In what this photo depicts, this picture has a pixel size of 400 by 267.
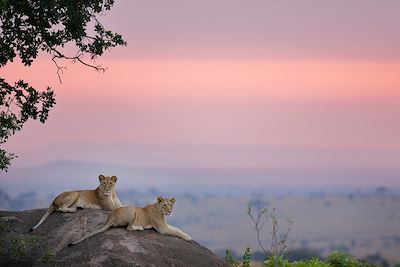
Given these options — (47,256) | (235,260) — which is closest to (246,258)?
(235,260)

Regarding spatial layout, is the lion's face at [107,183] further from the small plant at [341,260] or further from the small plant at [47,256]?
the small plant at [341,260]

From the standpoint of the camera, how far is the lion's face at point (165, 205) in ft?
69.0

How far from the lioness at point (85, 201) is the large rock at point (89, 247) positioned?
17 cm

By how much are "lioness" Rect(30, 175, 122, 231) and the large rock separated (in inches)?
6.7

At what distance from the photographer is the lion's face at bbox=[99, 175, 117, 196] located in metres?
21.5

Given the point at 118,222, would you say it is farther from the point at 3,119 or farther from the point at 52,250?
the point at 3,119

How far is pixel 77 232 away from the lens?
2091 cm

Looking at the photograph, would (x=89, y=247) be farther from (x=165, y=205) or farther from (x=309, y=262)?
(x=309, y=262)

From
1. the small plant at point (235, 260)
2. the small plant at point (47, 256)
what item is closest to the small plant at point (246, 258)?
the small plant at point (235, 260)

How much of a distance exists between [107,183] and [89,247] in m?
1.85

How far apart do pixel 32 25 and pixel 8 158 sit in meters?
3.12

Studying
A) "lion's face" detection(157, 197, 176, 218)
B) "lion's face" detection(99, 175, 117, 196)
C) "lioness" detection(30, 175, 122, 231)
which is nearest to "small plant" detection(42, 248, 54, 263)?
"lioness" detection(30, 175, 122, 231)

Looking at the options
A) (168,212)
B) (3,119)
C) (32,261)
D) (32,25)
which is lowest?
(32,261)

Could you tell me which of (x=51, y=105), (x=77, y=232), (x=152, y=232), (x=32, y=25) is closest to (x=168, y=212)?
(x=152, y=232)
